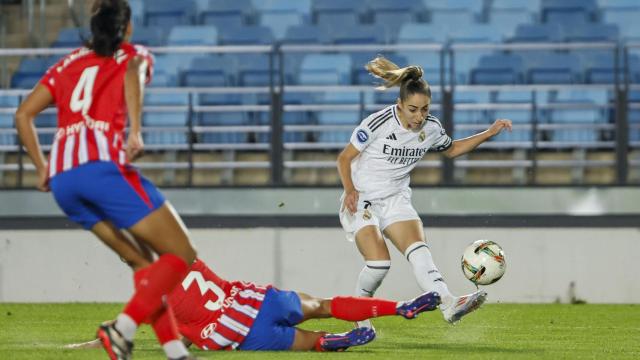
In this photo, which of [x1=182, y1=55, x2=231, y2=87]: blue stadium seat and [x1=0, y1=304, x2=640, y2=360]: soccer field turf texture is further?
[x1=182, y1=55, x2=231, y2=87]: blue stadium seat

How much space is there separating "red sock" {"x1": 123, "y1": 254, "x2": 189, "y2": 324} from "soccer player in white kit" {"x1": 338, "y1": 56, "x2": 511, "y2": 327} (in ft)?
8.08

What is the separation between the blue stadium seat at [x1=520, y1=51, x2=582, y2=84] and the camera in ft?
43.2

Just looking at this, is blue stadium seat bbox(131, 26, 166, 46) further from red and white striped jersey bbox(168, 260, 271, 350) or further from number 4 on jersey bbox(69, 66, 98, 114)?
number 4 on jersey bbox(69, 66, 98, 114)

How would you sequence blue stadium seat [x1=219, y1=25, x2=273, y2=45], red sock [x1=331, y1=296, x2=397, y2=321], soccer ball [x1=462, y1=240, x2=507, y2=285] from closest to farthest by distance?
red sock [x1=331, y1=296, x2=397, y2=321] < soccer ball [x1=462, y1=240, x2=507, y2=285] < blue stadium seat [x1=219, y1=25, x2=273, y2=45]

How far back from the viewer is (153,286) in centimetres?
530

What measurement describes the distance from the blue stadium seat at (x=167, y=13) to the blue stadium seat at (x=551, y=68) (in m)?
4.02

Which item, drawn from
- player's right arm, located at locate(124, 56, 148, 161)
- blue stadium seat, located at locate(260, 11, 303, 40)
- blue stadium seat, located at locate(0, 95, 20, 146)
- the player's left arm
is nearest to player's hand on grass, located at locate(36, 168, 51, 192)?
player's right arm, located at locate(124, 56, 148, 161)

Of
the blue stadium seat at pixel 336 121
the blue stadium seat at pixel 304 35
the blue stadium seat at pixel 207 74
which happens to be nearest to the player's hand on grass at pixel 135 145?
the blue stadium seat at pixel 336 121

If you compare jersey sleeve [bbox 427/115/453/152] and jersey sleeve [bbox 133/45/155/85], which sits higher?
jersey sleeve [bbox 133/45/155/85]

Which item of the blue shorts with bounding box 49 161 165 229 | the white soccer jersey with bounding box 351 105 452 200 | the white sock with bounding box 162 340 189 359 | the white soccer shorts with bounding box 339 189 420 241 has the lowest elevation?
the white sock with bounding box 162 340 189 359

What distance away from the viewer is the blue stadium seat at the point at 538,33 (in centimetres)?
1409

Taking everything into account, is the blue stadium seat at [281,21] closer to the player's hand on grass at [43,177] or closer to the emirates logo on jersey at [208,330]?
the emirates logo on jersey at [208,330]

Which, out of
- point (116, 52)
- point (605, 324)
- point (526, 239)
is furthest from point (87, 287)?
point (116, 52)

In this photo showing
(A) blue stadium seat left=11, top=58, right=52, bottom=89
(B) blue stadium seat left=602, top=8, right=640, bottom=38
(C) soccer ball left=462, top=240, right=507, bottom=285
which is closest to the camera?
(C) soccer ball left=462, top=240, right=507, bottom=285
